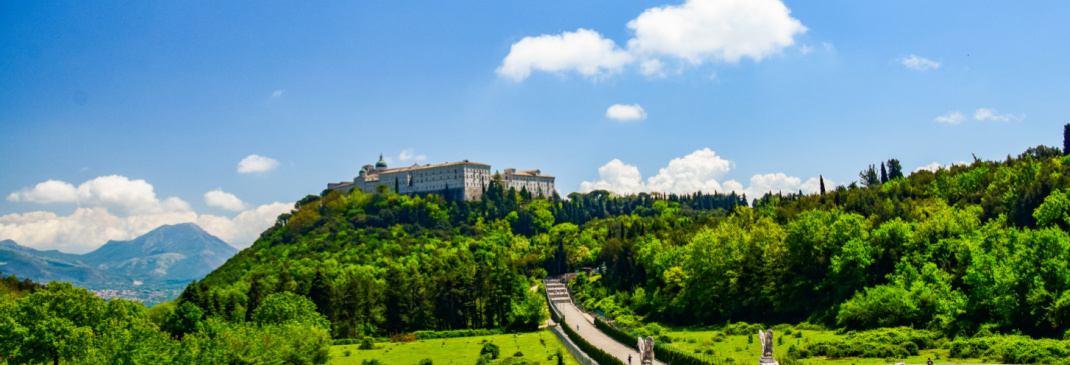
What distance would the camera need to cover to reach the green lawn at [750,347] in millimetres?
37406

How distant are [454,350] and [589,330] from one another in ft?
39.8

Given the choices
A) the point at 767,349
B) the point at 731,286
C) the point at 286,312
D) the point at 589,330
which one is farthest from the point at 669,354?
the point at 286,312

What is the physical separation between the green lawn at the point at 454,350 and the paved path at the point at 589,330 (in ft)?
8.05

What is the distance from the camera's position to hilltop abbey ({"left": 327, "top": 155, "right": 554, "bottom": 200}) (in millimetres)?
180750

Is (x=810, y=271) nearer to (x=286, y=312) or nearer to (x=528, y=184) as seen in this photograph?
(x=286, y=312)

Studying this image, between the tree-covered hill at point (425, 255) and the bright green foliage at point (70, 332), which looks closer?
the bright green foliage at point (70, 332)

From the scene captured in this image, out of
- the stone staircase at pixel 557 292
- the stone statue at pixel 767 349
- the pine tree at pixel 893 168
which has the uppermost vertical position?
the pine tree at pixel 893 168

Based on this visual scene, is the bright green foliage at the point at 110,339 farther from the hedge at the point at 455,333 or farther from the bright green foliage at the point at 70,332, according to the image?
the hedge at the point at 455,333

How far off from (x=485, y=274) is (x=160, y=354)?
157 ft

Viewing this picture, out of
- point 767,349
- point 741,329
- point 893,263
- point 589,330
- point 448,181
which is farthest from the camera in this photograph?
point 448,181

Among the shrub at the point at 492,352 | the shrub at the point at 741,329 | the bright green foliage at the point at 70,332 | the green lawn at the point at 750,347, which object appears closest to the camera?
the green lawn at the point at 750,347

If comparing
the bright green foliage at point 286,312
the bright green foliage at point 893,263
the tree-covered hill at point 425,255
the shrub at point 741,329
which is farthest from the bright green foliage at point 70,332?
the bright green foliage at point 893,263

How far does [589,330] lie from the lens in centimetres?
6272

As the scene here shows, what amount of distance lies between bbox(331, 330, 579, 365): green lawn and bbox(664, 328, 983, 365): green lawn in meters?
9.03
